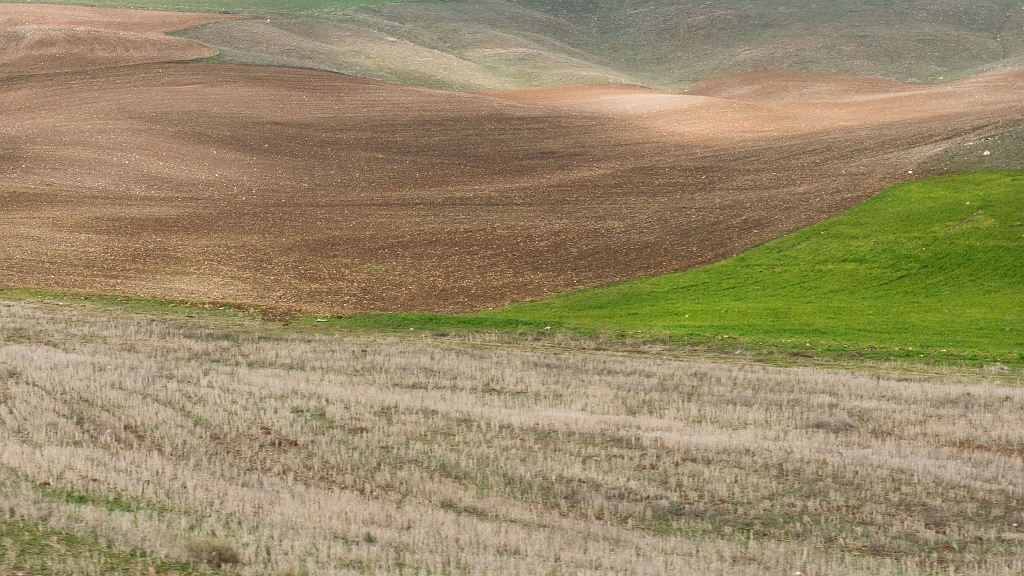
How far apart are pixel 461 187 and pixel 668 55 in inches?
2058

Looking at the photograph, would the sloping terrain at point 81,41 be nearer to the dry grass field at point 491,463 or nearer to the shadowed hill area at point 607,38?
the shadowed hill area at point 607,38

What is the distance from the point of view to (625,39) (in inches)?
3893

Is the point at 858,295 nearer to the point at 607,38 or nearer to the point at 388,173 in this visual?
the point at 388,173

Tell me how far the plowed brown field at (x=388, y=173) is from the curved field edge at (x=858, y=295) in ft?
5.12

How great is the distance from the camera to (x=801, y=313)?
3094 centimetres

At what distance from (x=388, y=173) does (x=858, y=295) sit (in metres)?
21.9

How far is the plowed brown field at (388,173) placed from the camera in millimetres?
34219

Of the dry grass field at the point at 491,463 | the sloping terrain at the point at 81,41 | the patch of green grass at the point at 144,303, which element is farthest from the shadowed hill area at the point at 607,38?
the dry grass field at the point at 491,463

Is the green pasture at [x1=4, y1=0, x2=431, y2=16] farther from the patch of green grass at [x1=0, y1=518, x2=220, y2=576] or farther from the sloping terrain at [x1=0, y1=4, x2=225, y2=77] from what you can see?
the patch of green grass at [x1=0, y1=518, x2=220, y2=576]

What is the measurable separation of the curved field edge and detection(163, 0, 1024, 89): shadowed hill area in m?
36.6

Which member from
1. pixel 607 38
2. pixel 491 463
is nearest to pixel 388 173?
pixel 491 463

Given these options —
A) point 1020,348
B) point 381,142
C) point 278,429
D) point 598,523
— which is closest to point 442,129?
point 381,142

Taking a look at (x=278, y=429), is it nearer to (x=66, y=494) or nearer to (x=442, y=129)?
(x=66, y=494)

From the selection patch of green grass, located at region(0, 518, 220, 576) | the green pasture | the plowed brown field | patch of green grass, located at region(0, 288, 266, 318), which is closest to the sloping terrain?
the plowed brown field
